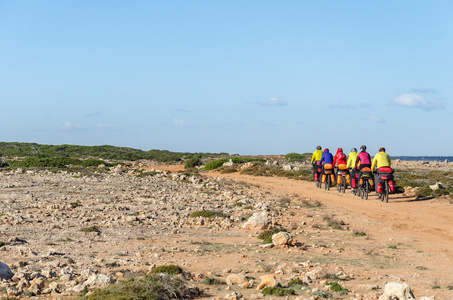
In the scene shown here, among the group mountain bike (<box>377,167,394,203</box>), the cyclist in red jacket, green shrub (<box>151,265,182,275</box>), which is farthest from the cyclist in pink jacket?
green shrub (<box>151,265,182,275</box>)

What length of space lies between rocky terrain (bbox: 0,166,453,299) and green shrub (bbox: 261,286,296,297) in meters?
0.16

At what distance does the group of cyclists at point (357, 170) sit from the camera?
20641 mm

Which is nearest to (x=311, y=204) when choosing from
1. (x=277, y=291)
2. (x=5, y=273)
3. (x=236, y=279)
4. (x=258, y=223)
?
(x=258, y=223)

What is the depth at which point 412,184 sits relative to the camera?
1062 inches

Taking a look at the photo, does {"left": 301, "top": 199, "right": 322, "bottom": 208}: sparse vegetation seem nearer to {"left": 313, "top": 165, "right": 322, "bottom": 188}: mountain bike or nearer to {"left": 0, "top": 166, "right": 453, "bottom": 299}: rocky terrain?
{"left": 0, "top": 166, "right": 453, "bottom": 299}: rocky terrain

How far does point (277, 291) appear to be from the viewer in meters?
7.82

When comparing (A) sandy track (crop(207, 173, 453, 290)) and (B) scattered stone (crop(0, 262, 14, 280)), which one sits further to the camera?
(A) sandy track (crop(207, 173, 453, 290))

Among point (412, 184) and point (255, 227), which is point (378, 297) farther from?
point (412, 184)

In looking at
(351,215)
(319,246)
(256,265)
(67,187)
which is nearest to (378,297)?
(256,265)

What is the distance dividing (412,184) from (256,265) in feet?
64.0

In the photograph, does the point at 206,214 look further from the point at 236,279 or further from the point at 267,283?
the point at 267,283

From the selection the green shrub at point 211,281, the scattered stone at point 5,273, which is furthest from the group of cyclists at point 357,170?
the scattered stone at point 5,273

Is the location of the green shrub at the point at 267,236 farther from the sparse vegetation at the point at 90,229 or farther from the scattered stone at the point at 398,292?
the scattered stone at the point at 398,292

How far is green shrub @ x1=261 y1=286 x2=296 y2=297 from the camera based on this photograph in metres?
7.75
